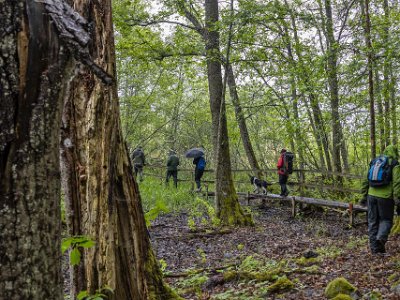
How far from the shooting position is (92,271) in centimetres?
340

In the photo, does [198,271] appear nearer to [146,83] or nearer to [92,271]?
[92,271]

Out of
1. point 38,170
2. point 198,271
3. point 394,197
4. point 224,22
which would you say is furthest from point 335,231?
point 38,170

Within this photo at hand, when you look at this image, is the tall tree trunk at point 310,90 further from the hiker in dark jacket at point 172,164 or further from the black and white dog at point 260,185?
the hiker in dark jacket at point 172,164

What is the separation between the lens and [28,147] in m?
1.30

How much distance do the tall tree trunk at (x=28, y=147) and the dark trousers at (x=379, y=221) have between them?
272 inches

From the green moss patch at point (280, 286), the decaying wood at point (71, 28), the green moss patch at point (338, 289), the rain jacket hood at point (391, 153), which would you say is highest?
the decaying wood at point (71, 28)

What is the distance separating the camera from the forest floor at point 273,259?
17.3 feet

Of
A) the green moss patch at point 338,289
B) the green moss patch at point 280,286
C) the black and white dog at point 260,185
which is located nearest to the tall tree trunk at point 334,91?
the black and white dog at point 260,185

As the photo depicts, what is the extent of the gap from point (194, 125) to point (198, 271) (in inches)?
857

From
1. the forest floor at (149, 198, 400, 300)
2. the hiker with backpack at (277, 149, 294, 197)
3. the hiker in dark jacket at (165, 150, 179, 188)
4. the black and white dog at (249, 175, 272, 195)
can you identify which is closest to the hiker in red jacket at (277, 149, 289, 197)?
the hiker with backpack at (277, 149, 294, 197)

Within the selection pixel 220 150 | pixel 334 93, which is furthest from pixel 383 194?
pixel 334 93

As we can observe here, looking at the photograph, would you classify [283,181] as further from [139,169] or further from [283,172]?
[139,169]

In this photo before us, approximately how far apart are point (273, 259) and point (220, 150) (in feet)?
13.5

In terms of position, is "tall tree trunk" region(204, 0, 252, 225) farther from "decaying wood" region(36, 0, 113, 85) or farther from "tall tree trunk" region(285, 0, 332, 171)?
"decaying wood" region(36, 0, 113, 85)
